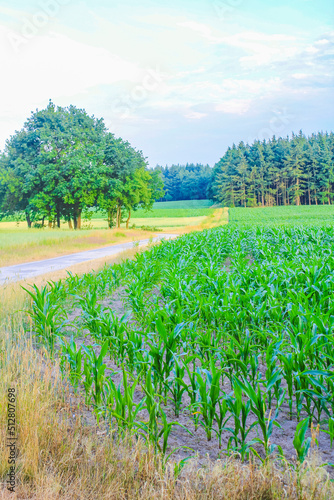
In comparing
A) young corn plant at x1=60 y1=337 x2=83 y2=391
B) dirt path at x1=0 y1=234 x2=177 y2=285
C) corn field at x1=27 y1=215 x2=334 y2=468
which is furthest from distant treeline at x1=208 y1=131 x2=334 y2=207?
young corn plant at x1=60 y1=337 x2=83 y2=391

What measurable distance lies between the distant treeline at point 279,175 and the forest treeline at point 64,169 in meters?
52.5

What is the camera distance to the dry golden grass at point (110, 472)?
217cm

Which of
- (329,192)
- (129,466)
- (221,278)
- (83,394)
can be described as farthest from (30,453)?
(329,192)

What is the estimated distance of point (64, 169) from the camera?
3422 centimetres

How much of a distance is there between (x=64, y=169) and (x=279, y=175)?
64.5 metres

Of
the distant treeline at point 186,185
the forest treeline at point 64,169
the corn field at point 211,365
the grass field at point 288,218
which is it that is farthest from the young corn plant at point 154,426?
the distant treeline at point 186,185

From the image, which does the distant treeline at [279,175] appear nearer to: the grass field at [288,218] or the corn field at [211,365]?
the grass field at [288,218]

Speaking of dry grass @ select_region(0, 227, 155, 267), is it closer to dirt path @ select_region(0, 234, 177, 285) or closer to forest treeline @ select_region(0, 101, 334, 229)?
dirt path @ select_region(0, 234, 177, 285)

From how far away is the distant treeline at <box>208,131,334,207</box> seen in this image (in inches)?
3292

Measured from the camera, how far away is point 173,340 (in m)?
3.68

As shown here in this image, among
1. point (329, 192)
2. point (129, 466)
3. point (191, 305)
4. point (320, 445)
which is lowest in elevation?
point (320, 445)

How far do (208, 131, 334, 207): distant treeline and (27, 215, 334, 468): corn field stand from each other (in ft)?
272

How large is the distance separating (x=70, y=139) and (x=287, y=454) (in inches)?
1513

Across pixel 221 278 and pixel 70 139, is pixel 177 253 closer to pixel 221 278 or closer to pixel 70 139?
pixel 221 278
